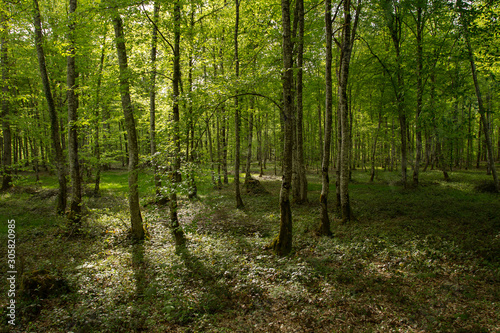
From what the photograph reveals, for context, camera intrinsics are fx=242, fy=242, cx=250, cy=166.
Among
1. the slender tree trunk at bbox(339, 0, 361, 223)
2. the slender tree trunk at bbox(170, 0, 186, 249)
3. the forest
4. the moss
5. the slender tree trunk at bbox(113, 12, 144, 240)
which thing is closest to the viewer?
the forest

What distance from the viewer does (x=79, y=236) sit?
413 inches

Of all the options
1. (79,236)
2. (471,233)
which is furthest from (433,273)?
(79,236)

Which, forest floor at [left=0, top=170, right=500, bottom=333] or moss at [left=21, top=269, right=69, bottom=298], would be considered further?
moss at [left=21, top=269, right=69, bottom=298]

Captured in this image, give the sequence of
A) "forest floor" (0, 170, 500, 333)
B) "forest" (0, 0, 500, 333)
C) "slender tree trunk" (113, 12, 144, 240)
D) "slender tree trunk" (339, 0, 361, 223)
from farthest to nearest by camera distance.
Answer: "slender tree trunk" (339, 0, 361, 223) → "slender tree trunk" (113, 12, 144, 240) → "forest" (0, 0, 500, 333) → "forest floor" (0, 170, 500, 333)

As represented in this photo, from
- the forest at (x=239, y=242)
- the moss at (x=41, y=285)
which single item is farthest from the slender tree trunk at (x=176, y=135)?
the moss at (x=41, y=285)

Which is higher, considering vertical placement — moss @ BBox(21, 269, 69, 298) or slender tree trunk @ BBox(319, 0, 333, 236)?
slender tree trunk @ BBox(319, 0, 333, 236)

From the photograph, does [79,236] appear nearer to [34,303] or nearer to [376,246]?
[34,303]

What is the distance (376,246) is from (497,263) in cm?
278

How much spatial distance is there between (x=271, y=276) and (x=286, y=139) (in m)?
4.01

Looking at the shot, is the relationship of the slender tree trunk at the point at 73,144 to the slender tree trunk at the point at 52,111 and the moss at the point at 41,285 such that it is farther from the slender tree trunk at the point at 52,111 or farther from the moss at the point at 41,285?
the moss at the point at 41,285

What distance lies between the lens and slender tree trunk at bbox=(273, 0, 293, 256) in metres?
7.26

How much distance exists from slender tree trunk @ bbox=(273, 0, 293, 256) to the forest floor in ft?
1.55

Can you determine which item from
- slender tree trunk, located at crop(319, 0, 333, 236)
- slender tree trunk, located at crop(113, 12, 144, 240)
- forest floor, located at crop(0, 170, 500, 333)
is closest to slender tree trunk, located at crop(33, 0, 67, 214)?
forest floor, located at crop(0, 170, 500, 333)

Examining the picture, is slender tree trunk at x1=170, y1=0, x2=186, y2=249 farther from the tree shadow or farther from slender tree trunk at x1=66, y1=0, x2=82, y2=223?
slender tree trunk at x1=66, y1=0, x2=82, y2=223
